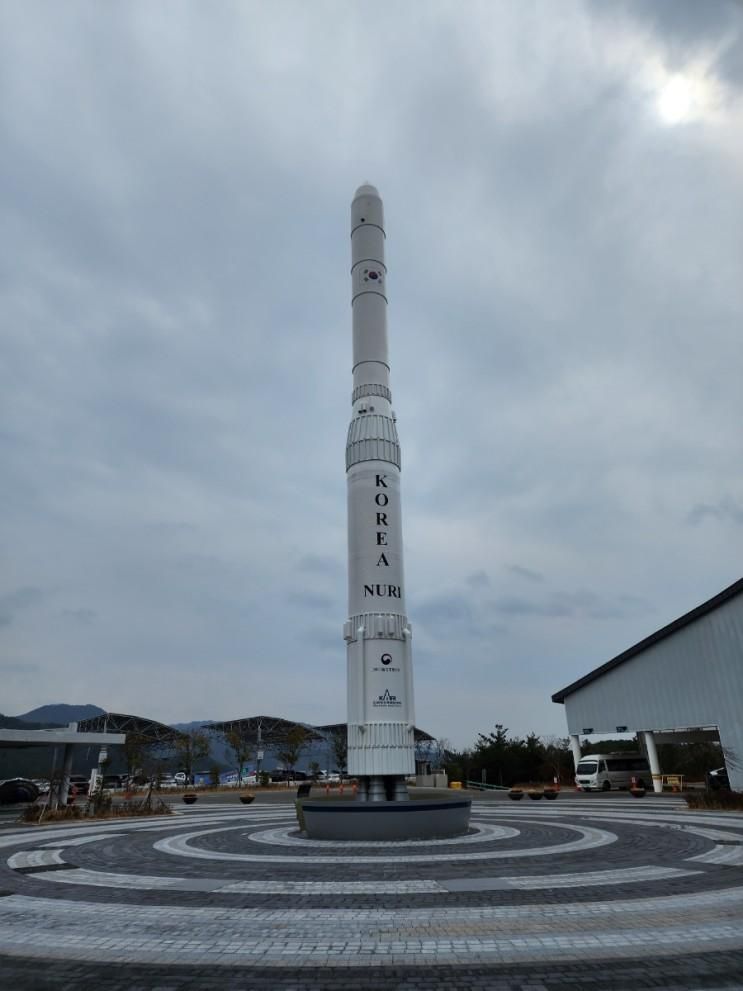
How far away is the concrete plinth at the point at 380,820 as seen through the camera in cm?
1872

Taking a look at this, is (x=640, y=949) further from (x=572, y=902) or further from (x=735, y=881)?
(x=735, y=881)

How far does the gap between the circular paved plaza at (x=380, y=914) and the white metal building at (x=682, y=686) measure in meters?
22.4

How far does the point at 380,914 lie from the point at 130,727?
73.6 meters

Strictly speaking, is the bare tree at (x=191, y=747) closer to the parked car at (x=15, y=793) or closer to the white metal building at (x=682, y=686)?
the parked car at (x=15, y=793)

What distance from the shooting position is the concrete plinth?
1872cm

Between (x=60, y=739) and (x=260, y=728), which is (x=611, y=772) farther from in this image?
(x=260, y=728)

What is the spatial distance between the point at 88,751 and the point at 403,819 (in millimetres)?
91703

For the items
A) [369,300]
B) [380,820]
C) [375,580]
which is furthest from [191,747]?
[369,300]

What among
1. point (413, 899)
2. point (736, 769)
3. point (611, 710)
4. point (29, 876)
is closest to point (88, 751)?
point (611, 710)

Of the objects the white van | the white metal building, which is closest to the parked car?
the white van

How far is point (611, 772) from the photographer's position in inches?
1853

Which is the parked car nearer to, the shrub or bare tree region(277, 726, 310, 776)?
bare tree region(277, 726, 310, 776)

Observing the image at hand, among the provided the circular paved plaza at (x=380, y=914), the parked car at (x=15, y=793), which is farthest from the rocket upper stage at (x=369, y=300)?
the parked car at (x=15, y=793)

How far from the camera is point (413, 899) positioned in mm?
10820
